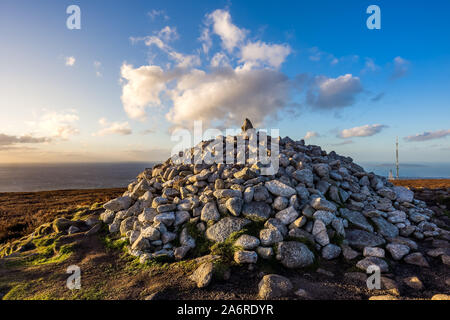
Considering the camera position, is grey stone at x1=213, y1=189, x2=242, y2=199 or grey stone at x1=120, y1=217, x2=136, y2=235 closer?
grey stone at x1=213, y1=189, x2=242, y2=199

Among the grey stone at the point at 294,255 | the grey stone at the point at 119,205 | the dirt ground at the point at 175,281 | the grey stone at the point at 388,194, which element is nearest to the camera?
the dirt ground at the point at 175,281

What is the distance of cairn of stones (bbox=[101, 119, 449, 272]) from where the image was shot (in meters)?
5.86

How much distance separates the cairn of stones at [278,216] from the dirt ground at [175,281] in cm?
32

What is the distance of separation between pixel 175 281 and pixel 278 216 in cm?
348

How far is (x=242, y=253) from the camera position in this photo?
543 centimetres

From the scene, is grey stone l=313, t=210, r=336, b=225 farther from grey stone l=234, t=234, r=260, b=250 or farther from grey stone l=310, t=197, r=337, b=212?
grey stone l=234, t=234, r=260, b=250

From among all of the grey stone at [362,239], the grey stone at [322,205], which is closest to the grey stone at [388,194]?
the grey stone at [362,239]

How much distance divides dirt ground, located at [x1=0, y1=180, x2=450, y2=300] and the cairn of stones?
1.05ft

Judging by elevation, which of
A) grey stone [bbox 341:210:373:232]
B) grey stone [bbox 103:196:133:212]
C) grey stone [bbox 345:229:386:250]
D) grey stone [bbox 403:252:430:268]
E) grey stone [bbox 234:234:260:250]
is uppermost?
grey stone [bbox 103:196:133:212]

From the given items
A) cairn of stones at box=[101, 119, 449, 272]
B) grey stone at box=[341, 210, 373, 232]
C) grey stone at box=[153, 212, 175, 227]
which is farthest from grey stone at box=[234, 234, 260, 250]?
grey stone at box=[341, 210, 373, 232]

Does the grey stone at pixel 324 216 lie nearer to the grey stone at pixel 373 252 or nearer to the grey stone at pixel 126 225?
the grey stone at pixel 373 252

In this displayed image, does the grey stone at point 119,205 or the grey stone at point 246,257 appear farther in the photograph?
the grey stone at point 119,205

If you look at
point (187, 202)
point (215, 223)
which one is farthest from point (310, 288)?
point (187, 202)

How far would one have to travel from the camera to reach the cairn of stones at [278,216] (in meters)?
5.86
